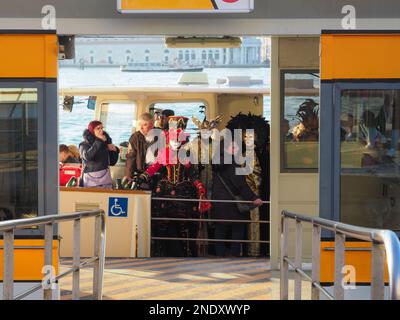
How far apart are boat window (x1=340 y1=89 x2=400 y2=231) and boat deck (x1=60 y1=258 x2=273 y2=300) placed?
155cm

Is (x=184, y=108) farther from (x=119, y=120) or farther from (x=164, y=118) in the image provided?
(x=119, y=120)

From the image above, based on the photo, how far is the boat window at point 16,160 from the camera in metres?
6.08

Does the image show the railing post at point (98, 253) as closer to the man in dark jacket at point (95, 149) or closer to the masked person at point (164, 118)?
the man in dark jacket at point (95, 149)

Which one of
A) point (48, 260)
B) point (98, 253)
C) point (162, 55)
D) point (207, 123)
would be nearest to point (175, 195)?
point (207, 123)

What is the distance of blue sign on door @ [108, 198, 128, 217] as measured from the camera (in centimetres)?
970

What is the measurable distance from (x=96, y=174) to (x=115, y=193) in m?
0.75

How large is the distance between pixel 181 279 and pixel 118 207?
5.92 feet

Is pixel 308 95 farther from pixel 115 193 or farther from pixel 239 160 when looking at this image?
pixel 115 193

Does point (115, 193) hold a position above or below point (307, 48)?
below

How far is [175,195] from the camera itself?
1019cm

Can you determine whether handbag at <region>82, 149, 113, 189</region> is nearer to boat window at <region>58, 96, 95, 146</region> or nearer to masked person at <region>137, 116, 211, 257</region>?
masked person at <region>137, 116, 211, 257</region>

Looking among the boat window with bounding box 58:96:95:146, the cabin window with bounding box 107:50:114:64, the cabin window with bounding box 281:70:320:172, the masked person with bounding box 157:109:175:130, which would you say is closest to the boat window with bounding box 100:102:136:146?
the boat window with bounding box 58:96:95:146
